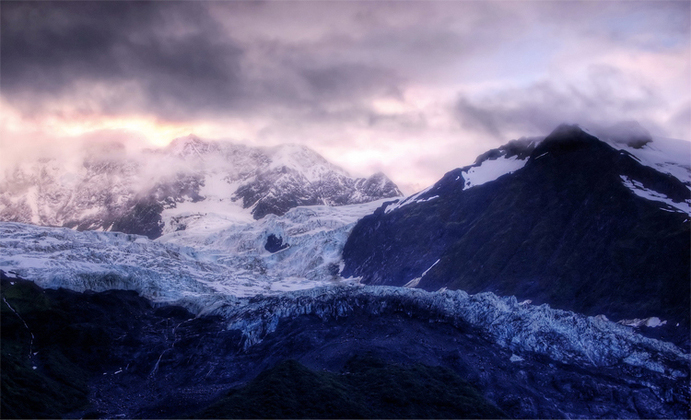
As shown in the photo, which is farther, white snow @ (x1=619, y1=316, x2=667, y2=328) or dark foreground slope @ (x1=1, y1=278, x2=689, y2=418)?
white snow @ (x1=619, y1=316, x2=667, y2=328)

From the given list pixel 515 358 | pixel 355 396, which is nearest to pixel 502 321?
pixel 515 358

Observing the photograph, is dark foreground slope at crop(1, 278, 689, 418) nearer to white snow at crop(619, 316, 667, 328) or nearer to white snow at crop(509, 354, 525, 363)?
white snow at crop(509, 354, 525, 363)

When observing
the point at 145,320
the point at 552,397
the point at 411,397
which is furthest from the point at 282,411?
the point at 145,320

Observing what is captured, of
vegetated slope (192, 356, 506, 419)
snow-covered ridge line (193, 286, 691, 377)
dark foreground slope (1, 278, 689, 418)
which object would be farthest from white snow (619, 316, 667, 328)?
vegetated slope (192, 356, 506, 419)

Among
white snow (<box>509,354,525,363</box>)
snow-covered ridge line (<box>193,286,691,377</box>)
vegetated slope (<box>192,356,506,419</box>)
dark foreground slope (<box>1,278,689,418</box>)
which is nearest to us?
vegetated slope (<box>192,356,506,419</box>)

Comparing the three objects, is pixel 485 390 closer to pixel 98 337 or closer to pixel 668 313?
pixel 668 313
